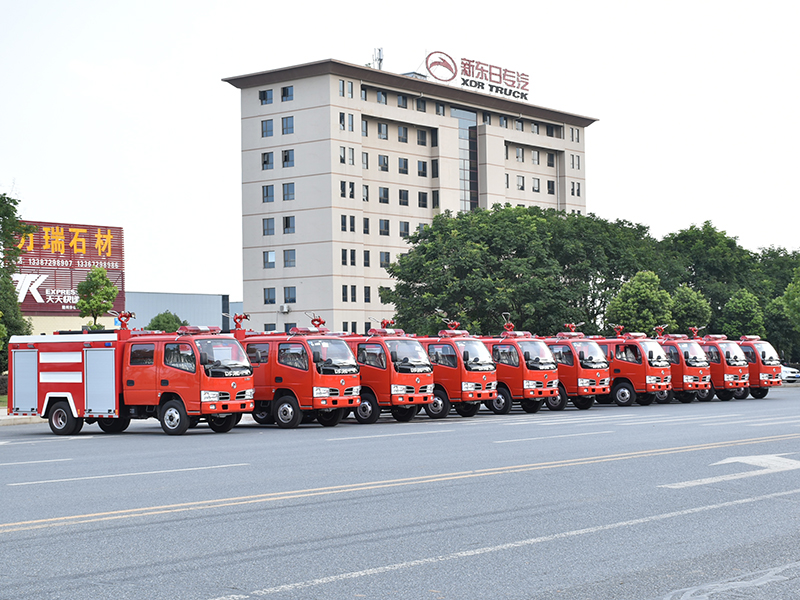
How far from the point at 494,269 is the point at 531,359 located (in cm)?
2177

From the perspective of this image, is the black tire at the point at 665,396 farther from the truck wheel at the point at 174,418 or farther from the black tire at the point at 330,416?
the truck wheel at the point at 174,418

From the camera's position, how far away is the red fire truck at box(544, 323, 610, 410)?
3300cm

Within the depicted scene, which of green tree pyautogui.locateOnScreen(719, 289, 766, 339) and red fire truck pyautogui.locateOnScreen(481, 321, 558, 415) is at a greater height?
green tree pyautogui.locateOnScreen(719, 289, 766, 339)

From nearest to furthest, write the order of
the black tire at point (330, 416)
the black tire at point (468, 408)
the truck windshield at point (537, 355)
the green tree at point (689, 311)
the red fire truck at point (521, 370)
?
the black tire at point (330, 416) < the black tire at point (468, 408) < the red fire truck at point (521, 370) < the truck windshield at point (537, 355) < the green tree at point (689, 311)

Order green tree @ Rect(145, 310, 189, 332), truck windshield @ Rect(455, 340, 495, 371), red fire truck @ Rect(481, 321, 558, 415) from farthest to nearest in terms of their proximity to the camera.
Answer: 1. green tree @ Rect(145, 310, 189, 332)
2. red fire truck @ Rect(481, 321, 558, 415)
3. truck windshield @ Rect(455, 340, 495, 371)

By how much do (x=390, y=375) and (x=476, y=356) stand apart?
3.73 m

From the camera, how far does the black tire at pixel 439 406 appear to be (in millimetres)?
28297

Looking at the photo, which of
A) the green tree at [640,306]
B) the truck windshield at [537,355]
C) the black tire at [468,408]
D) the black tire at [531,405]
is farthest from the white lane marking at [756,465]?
the green tree at [640,306]

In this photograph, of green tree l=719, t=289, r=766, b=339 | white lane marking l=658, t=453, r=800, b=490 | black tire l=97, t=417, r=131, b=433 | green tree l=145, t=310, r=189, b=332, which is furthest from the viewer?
green tree l=145, t=310, r=189, b=332

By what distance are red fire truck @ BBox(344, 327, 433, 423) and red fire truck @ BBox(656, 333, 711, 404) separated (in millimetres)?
13024

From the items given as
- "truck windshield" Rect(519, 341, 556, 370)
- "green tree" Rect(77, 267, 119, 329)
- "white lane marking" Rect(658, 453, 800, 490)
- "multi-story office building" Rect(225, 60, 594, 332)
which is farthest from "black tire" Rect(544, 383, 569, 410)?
"multi-story office building" Rect(225, 60, 594, 332)

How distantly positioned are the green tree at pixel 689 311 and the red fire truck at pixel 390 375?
40.4 metres

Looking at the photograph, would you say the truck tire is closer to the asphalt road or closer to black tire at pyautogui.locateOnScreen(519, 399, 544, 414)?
black tire at pyautogui.locateOnScreen(519, 399, 544, 414)

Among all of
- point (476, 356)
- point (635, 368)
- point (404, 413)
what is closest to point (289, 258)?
point (635, 368)
